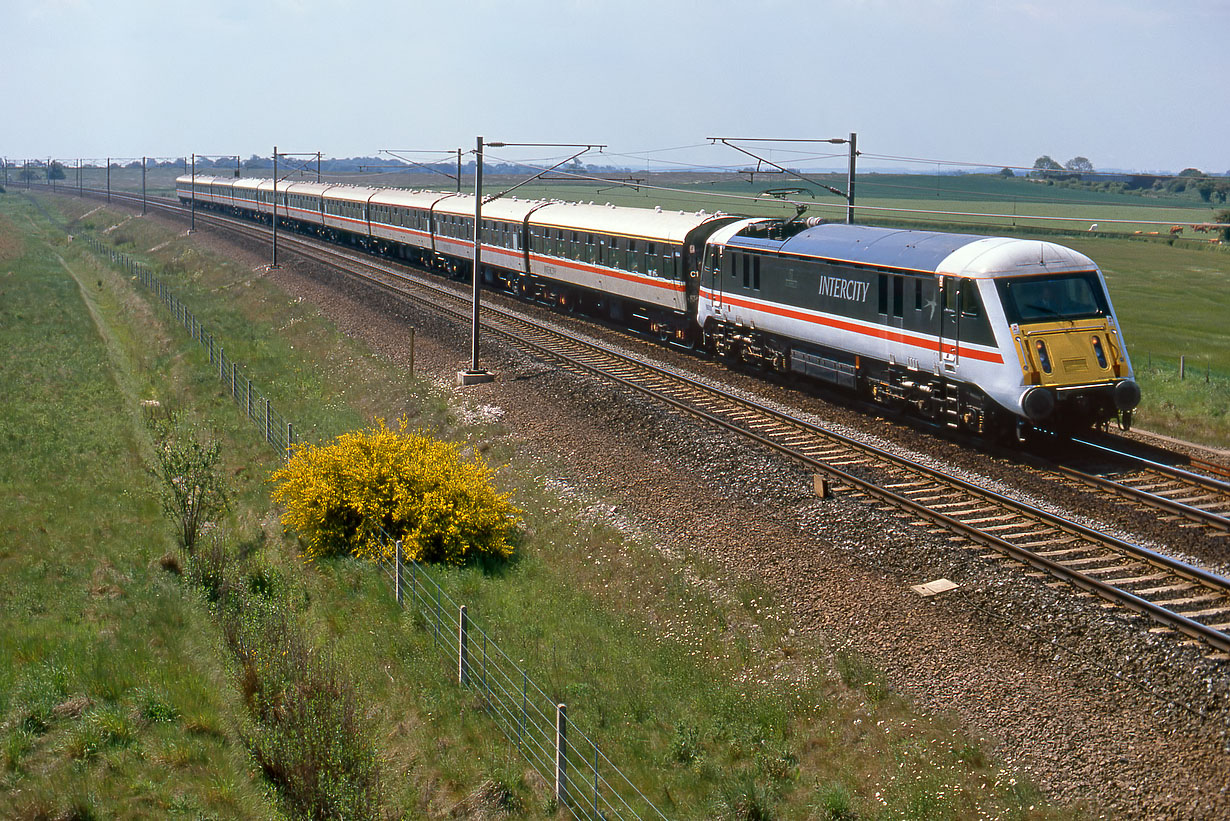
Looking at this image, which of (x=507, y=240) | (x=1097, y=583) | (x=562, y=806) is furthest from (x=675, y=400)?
(x=507, y=240)

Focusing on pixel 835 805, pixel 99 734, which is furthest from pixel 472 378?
pixel 835 805

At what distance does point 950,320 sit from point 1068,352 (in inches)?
82.9

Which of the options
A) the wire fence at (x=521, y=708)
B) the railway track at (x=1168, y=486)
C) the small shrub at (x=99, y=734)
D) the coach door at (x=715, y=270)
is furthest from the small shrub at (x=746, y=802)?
the coach door at (x=715, y=270)

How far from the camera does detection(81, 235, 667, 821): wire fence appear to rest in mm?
10586

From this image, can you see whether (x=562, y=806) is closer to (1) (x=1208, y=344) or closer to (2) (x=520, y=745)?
(2) (x=520, y=745)

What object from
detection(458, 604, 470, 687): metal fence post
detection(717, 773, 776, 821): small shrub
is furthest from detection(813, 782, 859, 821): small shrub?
detection(458, 604, 470, 687): metal fence post

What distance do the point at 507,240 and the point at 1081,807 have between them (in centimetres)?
3693

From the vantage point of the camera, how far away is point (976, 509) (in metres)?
16.1

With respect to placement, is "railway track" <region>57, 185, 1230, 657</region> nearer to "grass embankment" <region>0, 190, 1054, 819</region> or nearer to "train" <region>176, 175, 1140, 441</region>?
"train" <region>176, 175, 1140, 441</region>

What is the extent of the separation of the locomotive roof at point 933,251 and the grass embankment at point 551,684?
7.87 metres

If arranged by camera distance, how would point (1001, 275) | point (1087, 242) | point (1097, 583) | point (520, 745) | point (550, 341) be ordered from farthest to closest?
point (1087, 242) < point (550, 341) < point (1001, 275) < point (1097, 583) < point (520, 745)

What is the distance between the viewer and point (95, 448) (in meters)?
26.6

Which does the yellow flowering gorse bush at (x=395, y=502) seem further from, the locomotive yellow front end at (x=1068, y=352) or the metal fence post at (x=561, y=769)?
the locomotive yellow front end at (x=1068, y=352)

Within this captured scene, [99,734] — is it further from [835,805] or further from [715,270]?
[715,270]
